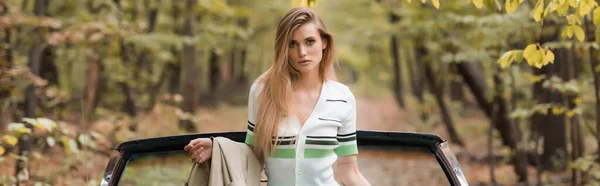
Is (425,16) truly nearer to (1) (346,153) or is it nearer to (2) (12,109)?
(2) (12,109)

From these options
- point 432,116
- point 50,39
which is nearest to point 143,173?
point 50,39

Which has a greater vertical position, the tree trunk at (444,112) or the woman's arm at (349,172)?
the woman's arm at (349,172)

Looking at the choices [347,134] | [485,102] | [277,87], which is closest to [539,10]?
[347,134]

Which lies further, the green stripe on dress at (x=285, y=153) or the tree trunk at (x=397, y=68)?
the tree trunk at (x=397, y=68)

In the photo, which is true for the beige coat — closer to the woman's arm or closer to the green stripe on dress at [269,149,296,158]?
the green stripe on dress at [269,149,296,158]

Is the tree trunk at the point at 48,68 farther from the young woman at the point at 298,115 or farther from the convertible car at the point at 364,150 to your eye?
the young woman at the point at 298,115

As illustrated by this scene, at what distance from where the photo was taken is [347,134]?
304 centimetres

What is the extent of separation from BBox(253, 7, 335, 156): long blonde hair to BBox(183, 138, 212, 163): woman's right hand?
213 mm

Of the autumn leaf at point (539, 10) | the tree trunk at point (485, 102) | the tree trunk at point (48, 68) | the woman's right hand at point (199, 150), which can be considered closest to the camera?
the woman's right hand at point (199, 150)

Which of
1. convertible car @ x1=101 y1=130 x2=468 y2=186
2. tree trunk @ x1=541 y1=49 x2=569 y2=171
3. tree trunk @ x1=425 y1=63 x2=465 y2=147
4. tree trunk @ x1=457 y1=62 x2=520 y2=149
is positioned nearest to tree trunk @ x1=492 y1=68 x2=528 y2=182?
tree trunk @ x1=457 y1=62 x2=520 y2=149

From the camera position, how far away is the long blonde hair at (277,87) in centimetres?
285

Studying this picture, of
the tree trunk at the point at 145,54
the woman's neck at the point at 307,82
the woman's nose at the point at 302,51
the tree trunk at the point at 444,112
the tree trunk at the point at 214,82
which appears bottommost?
the tree trunk at the point at 214,82

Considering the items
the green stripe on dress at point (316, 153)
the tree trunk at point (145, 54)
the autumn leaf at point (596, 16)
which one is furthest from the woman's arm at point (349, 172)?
the tree trunk at point (145, 54)

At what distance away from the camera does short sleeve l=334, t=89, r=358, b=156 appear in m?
3.02
